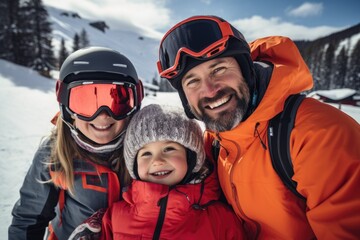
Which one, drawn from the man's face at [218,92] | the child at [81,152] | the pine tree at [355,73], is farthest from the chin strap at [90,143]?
the pine tree at [355,73]

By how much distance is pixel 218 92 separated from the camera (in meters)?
2.07

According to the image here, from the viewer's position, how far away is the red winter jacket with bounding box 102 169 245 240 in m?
1.92

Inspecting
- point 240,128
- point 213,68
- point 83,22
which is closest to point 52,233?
point 240,128

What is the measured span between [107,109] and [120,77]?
414 mm

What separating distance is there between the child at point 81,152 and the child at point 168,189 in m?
0.27

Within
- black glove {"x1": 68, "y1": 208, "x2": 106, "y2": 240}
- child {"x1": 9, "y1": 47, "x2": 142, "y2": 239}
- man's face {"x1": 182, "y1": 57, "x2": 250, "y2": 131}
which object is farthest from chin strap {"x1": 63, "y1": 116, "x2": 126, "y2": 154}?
man's face {"x1": 182, "y1": 57, "x2": 250, "y2": 131}

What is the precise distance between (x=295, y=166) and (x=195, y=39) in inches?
55.6

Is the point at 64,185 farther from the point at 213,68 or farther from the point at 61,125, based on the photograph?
the point at 213,68

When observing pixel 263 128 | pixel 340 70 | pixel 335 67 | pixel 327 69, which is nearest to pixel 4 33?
pixel 263 128

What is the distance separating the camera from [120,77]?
254 cm

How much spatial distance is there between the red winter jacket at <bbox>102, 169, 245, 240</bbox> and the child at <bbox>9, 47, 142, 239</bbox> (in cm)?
34

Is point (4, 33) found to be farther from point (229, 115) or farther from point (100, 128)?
point (229, 115)

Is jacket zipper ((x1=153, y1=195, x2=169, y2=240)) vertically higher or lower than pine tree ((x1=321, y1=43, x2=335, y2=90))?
lower

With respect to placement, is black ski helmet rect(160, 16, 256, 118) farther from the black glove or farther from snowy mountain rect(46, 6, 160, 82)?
snowy mountain rect(46, 6, 160, 82)
